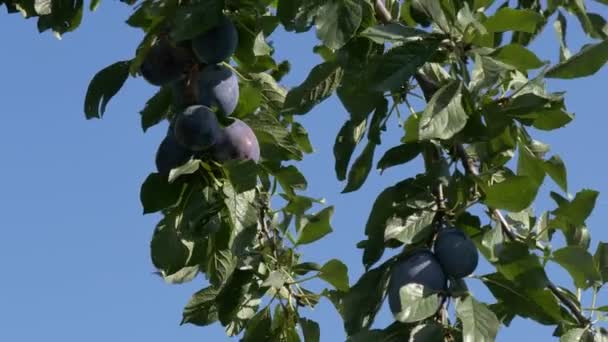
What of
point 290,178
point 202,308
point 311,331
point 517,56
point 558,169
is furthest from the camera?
point 202,308

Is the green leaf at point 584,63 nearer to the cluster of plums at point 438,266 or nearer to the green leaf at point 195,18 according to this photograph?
the cluster of plums at point 438,266

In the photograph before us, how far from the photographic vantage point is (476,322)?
5.67ft

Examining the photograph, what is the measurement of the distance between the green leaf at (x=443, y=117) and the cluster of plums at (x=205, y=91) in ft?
1.07

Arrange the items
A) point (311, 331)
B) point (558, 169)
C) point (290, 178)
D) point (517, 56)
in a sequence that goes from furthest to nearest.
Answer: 1. point (311, 331)
2. point (290, 178)
3. point (558, 169)
4. point (517, 56)

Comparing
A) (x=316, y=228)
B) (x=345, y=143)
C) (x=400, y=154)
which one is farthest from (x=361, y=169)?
(x=316, y=228)

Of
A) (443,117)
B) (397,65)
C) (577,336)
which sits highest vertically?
(397,65)

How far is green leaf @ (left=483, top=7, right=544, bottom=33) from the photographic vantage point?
1887 mm

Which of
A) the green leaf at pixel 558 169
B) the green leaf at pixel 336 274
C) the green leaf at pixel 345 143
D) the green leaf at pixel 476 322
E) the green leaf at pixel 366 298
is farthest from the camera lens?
the green leaf at pixel 336 274

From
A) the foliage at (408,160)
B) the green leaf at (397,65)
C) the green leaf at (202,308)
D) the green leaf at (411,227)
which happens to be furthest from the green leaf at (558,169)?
the green leaf at (202,308)

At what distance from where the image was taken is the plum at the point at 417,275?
179 cm

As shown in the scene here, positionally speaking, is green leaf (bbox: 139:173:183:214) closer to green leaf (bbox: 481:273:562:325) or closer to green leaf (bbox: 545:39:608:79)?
green leaf (bbox: 481:273:562:325)

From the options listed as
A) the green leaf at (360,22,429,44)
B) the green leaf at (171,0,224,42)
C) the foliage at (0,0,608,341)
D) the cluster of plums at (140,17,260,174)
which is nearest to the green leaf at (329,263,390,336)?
the foliage at (0,0,608,341)

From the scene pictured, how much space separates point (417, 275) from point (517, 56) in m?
0.37

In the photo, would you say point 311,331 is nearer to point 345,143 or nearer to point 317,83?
point 345,143
